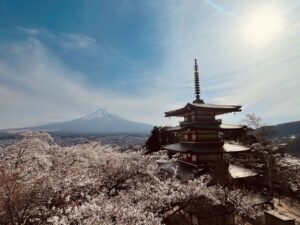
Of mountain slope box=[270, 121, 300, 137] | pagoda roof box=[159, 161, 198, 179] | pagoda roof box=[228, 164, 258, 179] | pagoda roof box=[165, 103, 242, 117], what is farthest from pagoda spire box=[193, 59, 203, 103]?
mountain slope box=[270, 121, 300, 137]

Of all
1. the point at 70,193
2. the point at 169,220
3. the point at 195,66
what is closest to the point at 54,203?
the point at 70,193

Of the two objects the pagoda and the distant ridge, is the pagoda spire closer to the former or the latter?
the pagoda

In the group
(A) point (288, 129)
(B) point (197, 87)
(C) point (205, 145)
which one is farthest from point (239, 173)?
(A) point (288, 129)

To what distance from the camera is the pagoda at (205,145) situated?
15742mm

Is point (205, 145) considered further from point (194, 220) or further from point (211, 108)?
point (194, 220)

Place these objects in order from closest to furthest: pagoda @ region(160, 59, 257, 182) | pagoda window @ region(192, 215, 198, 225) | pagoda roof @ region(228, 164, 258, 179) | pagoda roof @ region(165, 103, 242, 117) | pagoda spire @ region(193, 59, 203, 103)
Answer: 1. pagoda window @ region(192, 215, 198, 225)
2. pagoda roof @ region(228, 164, 258, 179)
3. pagoda @ region(160, 59, 257, 182)
4. pagoda roof @ region(165, 103, 242, 117)
5. pagoda spire @ region(193, 59, 203, 103)

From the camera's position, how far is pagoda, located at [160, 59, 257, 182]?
15742mm

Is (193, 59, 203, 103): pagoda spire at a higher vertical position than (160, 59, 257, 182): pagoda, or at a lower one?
higher

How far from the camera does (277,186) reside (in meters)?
26.0

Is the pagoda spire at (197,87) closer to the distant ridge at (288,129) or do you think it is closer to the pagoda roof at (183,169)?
the pagoda roof at (183,169)

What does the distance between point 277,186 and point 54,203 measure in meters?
23.0

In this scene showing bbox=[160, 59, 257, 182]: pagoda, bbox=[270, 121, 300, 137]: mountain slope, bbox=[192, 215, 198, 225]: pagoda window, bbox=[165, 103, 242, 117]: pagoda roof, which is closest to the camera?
bbox=[192, 215, 198, 225]: pagoda window

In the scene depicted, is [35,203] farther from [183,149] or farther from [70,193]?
[183,149]

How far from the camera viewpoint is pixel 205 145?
17250mm
